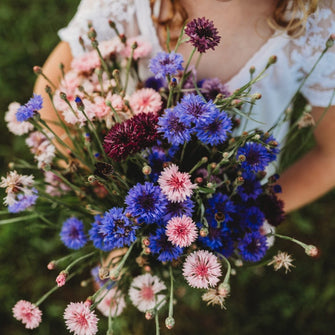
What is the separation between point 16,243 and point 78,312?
2.56 feet

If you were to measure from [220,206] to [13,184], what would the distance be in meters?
0.25

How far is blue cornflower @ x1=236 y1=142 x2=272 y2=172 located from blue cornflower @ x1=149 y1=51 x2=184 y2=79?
0.39 feet

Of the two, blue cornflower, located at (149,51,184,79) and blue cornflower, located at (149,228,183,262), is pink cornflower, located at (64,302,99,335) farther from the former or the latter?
blue cornflower, located at (149,51,184,79)

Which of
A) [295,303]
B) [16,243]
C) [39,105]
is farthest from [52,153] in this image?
[295,303]

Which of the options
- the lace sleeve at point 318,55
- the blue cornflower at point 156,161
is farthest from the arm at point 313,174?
the blue cornflower at point 156,161

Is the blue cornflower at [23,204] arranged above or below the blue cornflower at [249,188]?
below

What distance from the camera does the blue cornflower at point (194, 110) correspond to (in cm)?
35

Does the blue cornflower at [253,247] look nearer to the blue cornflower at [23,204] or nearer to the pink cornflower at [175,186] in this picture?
the pink cornflower at [175,186]

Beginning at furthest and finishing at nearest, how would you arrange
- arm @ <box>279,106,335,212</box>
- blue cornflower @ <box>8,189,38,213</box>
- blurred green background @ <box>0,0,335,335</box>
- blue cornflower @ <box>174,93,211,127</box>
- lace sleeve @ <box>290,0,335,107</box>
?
blurred green background @ <box>0,0,335,335</box>
arm @ <box>279,106,335,212</box>
lace sleeve @ <box>290,0,335,107</box>
blue cornflower @ <box>8,189,38,213</box>
blue cornflower @ <box>174,93,211,127</box>

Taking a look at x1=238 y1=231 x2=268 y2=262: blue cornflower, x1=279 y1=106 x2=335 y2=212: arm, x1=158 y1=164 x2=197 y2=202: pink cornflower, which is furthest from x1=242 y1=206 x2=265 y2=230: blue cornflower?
x1=279 y1=106 x2=335 y2=212: arm

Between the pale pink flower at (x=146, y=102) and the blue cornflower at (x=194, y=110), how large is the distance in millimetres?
83

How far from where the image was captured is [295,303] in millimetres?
1102

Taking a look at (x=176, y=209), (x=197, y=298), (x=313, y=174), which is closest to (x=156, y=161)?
(x=176, y=209)

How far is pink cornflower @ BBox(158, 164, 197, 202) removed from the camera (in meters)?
0.36
